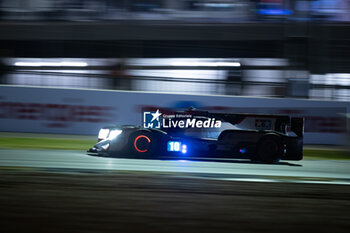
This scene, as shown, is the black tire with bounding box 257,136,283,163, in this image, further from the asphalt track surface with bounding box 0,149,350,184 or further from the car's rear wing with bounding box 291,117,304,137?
the car's rear wing with bounding box 291,117,304,137

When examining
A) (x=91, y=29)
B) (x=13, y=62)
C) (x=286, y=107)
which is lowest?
(x=286, y=107)

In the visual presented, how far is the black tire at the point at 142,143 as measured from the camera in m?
8.92

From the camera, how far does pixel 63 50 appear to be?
18.1m

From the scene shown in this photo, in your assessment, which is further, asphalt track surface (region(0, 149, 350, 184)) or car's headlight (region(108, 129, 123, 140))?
car's headlight (region(108, 129, 123, 140))

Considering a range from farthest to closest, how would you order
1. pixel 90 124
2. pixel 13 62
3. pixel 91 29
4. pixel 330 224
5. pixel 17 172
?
1. pixel 91 29
2. pixel 13 62
3. pixel 90 124
4. pixel 17 172
5. pixel 330 224

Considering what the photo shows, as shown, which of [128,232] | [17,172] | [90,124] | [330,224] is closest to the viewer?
[128,232]

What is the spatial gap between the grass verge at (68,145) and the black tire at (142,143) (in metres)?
2.57

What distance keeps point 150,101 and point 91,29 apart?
550 centimetres

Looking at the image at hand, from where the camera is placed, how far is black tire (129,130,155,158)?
29.3 feet

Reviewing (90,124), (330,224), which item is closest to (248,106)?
(90,124)

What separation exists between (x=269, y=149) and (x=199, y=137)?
1.54 metres

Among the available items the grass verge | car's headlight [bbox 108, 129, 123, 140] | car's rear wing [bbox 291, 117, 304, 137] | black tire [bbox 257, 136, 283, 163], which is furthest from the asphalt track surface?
the grass verge

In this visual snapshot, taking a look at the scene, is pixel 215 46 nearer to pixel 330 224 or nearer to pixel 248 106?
pixel 248 106

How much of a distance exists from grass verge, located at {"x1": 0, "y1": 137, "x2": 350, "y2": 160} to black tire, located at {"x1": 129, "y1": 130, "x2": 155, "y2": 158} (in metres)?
2.57
